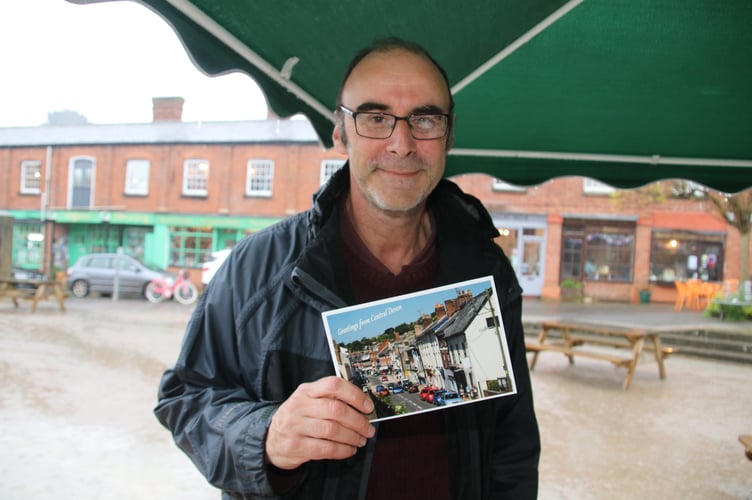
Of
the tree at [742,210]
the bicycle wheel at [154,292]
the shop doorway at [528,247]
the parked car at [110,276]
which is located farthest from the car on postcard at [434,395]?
the shop doorway at [528,247]

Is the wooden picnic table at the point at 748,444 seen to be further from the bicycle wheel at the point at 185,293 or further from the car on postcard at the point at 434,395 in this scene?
the bicycle wheel at the point at 185,293

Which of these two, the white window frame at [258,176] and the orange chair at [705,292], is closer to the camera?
the orange chair at [705,292]

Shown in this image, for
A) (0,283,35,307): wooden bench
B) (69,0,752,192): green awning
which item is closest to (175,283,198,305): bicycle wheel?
(0,283,35,307): wooden bench

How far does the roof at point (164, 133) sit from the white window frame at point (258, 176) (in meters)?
0.91

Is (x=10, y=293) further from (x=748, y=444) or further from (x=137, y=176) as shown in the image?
(x=748, y=444)

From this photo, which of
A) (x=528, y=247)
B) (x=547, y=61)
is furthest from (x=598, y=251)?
(x=547, y=61)

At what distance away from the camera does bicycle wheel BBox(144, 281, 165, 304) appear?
18.7m

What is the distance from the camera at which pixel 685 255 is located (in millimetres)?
21719

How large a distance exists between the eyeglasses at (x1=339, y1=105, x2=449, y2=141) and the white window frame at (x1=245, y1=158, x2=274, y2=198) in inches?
891

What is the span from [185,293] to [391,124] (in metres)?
18.6

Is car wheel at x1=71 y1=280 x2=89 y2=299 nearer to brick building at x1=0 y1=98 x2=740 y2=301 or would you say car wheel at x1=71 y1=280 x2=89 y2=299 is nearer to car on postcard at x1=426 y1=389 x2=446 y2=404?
brick building at x1=0 y1=98 x2=740 y2=301

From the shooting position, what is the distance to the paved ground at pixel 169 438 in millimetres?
4508

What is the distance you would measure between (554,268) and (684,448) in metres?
16.5

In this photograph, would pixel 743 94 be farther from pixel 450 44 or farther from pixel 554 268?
pixel 554 268
